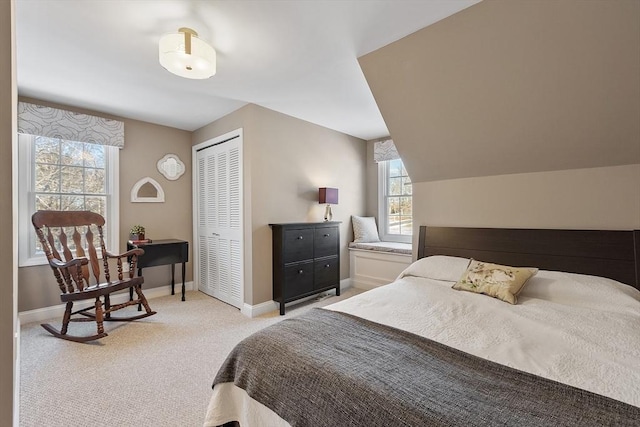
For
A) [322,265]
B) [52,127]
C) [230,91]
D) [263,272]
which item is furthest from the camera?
[322,265]

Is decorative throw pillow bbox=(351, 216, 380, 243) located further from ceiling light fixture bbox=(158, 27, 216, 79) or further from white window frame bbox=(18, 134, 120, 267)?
Result: white window frame bbox=(18, 134, 120, 267)

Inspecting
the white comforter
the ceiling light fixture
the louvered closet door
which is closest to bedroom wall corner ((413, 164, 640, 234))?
the white comforter

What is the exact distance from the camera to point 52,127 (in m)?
2.95

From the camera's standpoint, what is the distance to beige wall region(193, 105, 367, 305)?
10.2 feet

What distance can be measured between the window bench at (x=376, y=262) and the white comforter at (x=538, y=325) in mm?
1549

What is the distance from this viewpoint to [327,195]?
3635mm

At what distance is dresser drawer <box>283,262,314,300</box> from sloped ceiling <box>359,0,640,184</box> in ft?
6.06

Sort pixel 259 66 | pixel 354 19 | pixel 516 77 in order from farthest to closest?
pixel 259 66, pixel 516 77, pixel 354 19

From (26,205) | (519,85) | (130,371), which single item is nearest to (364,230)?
(519,85)

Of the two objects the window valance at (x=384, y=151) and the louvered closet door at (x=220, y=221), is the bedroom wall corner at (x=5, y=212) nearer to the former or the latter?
the louvered closet door at (x=220, y=221)

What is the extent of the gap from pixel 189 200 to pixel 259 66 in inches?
98.0

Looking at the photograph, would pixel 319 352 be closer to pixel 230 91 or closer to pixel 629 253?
pixel 629 253

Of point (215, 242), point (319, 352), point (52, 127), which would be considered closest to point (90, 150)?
point (52, 127)

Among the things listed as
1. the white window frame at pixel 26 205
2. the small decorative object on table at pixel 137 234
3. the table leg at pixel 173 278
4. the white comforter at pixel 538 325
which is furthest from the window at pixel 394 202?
the white window frame at pixel 26 205
